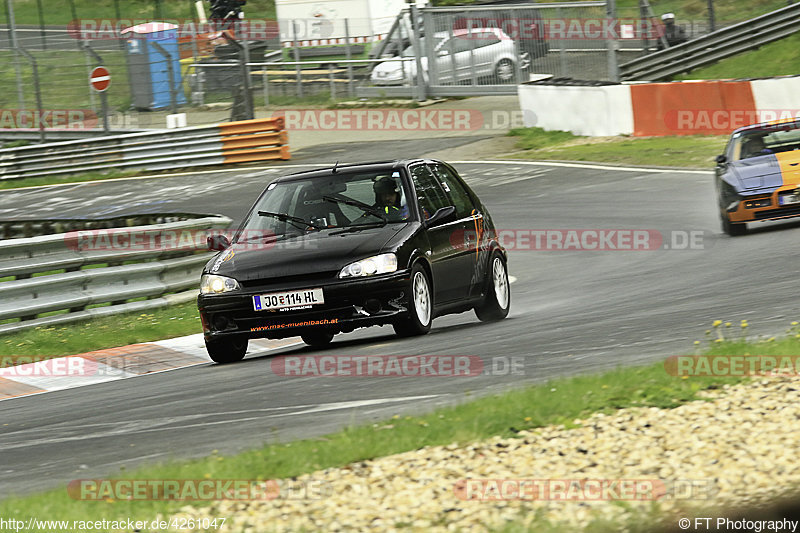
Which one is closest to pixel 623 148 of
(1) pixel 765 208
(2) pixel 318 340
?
(1) pixel 765 208

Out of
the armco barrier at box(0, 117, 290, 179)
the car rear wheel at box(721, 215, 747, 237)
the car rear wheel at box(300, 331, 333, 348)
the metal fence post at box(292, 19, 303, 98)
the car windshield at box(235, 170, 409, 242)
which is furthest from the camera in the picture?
the metal fence post at box(292, 19, 303, 98)

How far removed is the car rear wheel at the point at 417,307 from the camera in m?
9.76

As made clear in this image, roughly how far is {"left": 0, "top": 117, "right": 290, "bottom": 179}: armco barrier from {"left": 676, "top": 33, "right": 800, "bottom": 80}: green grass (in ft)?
36.4

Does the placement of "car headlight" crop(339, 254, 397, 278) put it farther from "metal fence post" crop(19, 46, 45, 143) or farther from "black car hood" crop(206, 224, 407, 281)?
"metal fence post" crop(19, 46, 45, 143)

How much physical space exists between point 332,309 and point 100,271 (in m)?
3.79

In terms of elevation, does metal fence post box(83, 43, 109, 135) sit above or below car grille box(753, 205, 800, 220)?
above

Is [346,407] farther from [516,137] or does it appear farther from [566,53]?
[566,53]

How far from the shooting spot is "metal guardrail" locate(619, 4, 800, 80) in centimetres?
3316

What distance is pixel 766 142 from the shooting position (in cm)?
1603

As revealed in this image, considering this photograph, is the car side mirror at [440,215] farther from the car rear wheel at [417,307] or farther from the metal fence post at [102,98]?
the metal fence post at [102,98]

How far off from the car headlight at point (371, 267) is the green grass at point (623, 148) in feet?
46.0

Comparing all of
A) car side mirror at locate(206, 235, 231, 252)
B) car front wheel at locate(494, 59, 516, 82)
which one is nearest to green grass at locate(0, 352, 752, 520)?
car side mirror at locate(206, 235, 231, 252)

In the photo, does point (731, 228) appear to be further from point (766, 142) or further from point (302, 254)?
point (302, 254)

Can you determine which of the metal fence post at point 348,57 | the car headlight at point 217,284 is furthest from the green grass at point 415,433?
the metal fence post at point 348,57
